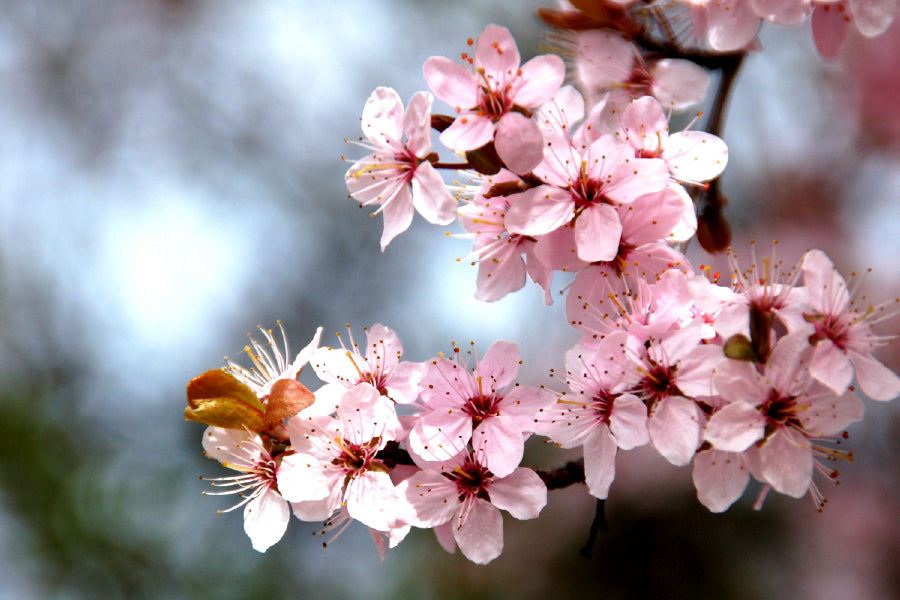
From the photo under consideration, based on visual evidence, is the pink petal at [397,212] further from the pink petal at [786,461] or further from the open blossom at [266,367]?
the pink petal at [786,461]

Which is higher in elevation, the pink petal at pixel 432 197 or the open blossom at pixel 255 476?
the pink petal at pixel 432 197

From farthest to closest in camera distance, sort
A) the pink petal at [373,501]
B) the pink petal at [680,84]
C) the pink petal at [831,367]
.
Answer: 1. the pink petal at [680,84]
2. the pink petal at [373,501]
3. the pink petal at [831,367]

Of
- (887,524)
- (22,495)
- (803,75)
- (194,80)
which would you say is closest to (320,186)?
(194,80)

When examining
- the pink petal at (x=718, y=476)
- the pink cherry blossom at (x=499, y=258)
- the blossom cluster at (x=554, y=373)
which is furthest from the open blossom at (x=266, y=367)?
the pink petal at (x=718, y=476)

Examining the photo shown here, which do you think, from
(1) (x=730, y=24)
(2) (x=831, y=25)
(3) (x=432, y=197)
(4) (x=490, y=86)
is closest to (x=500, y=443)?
(3) (x=432, y=197)

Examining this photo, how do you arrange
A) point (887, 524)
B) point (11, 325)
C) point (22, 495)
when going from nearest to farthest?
point (22, 495) → point (887, 524) → point (11, 325)

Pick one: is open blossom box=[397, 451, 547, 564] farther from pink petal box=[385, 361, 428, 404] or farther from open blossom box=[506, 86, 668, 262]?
open blossom box=[506, 86, 668, 262]

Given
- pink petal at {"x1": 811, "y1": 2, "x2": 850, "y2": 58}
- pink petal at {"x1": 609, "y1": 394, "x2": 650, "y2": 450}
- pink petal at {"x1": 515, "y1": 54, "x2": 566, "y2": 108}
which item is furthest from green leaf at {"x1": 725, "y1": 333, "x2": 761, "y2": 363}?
pink petal at {"x1": 811, "y1": 2, "x2": 850, "y2": 58}

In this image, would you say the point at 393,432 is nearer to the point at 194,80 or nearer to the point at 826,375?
the point at 826,375

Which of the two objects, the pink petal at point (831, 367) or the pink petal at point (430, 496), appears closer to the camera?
the pink petal at point (831, 367)
